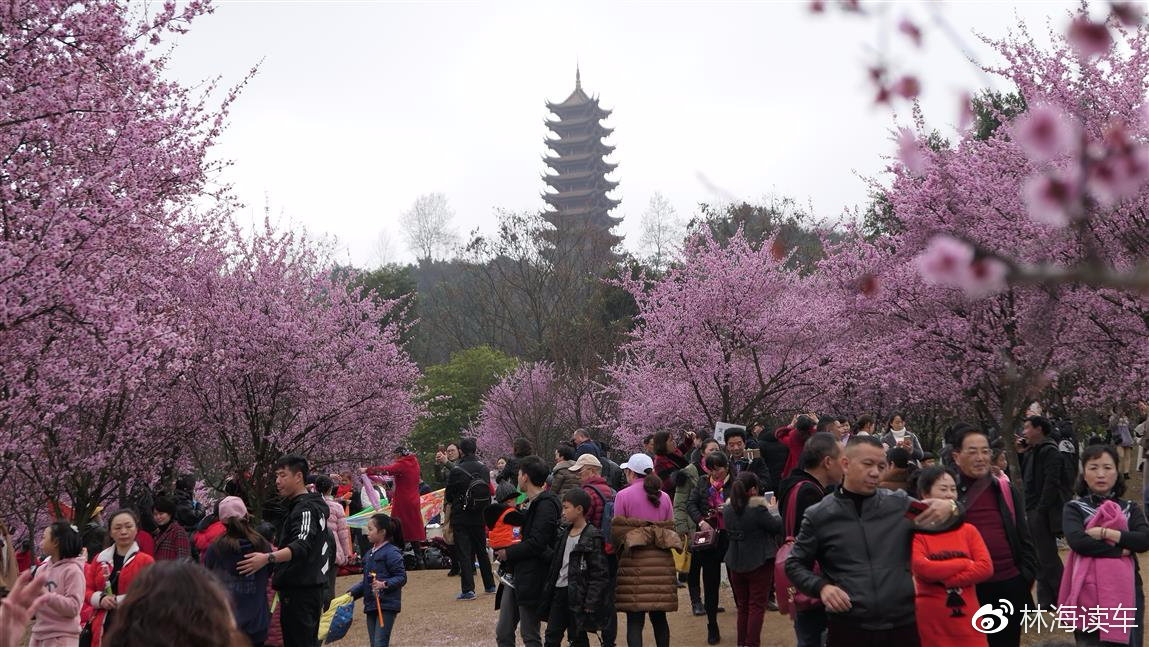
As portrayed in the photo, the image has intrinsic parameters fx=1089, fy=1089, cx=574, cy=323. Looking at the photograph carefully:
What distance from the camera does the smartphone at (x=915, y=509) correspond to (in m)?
5.50

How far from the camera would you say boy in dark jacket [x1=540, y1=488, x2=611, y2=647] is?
802 cm

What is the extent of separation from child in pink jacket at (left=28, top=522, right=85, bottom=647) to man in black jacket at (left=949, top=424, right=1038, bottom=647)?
581 cm

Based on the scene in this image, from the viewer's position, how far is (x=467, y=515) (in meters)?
14.0

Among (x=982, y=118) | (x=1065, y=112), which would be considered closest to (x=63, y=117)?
(x=1065, y=112)

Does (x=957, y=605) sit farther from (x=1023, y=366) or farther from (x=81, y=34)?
(x=1023, y=366)

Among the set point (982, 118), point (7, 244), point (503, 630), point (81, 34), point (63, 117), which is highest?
point (982, 118)

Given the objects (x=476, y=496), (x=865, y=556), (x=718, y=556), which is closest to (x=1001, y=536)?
(x=865, y=556)

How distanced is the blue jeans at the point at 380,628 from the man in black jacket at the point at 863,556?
16.3 feet

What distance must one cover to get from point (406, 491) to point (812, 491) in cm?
958

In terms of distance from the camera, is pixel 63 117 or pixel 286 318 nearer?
pixel 63 117

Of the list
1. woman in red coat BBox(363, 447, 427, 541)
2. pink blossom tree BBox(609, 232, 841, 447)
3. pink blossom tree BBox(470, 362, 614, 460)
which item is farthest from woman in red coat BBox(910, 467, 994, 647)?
pink blossom tree BBox(470, 362, 614, 460)

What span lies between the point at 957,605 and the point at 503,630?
4392 mm

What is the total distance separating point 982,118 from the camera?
2747 centimetres

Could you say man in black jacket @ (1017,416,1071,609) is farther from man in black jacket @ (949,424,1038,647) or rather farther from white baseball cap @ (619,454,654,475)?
white baseball cap @ (619,454,654,475)
